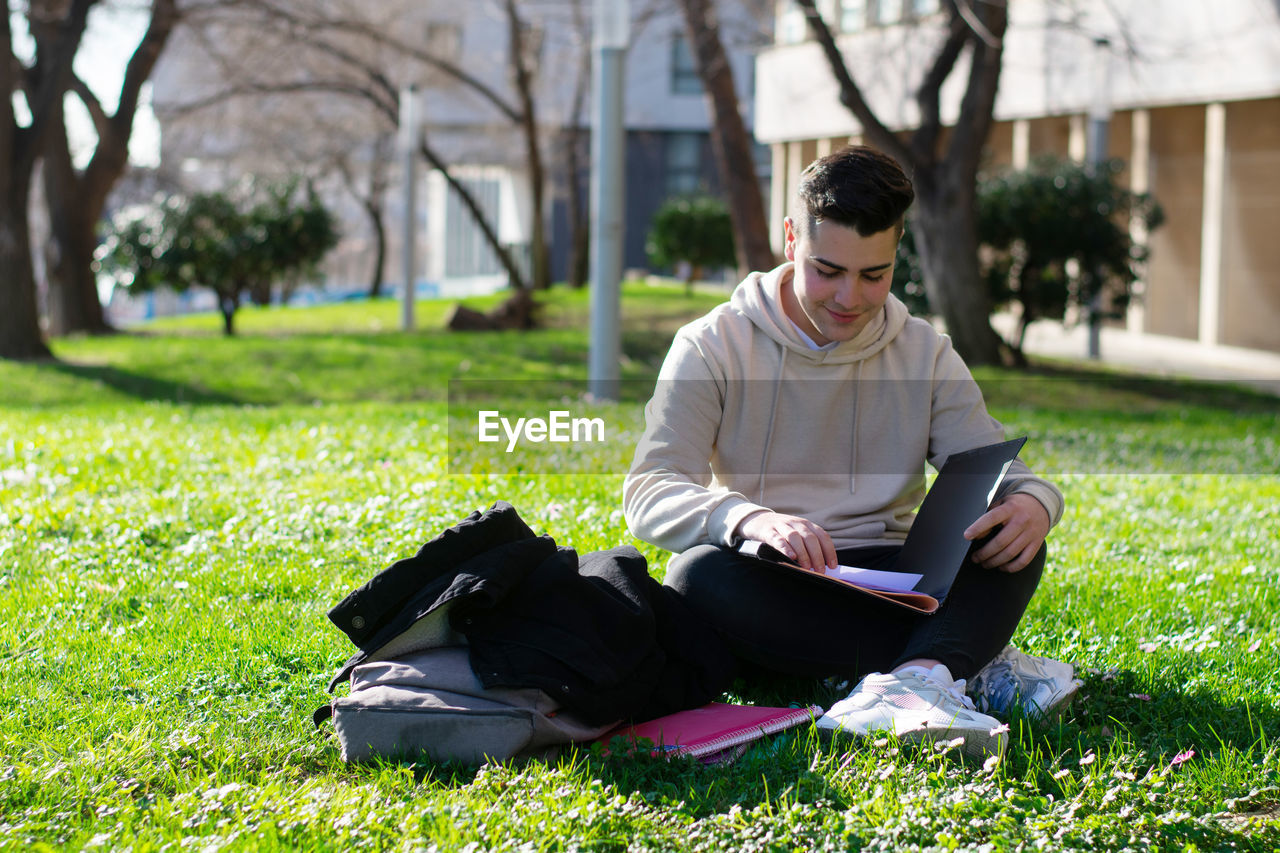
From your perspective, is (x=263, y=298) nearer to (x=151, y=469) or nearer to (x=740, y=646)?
(x=151, y=469)

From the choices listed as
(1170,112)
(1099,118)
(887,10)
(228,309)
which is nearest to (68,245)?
(228,309)

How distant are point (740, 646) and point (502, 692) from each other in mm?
765

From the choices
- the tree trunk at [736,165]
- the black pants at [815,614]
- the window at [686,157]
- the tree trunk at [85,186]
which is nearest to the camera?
A: the black pants at [815,614]

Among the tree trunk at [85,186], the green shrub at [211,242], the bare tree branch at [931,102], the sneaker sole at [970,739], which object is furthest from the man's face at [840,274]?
the green shrub at [211,242]

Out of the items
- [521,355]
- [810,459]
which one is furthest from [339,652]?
[521,355]

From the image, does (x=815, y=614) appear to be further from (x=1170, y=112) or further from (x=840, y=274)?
(x=1170, y=112)

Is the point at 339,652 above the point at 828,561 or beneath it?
beneath

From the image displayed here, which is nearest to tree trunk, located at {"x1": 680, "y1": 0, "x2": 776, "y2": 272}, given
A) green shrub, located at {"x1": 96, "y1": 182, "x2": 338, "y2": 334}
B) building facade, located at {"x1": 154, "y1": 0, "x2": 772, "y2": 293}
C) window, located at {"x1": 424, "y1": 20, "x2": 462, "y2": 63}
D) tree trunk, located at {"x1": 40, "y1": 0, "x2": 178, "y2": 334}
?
green shrub, located at {"x1": 96, "y1": 182, "x2": 338, "y2": 334}

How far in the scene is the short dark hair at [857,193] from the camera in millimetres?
3523

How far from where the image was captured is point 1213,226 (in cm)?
1702

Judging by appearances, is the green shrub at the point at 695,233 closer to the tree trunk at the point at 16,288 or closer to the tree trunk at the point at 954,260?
the tree trunk at the point at 954,260

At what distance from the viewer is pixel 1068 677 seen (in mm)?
3607
